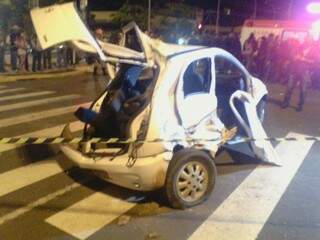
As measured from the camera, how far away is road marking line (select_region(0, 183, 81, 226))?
18.0 ft

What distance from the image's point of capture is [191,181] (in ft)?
18.9

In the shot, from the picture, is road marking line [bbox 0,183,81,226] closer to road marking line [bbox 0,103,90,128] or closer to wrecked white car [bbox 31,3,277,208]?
wrecked white car [bbox 31,3,277,208]

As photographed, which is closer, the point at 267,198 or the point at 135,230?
the point at 135,230

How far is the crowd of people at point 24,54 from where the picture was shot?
17594 mm

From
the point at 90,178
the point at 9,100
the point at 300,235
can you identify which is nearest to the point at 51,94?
the point at 9,100

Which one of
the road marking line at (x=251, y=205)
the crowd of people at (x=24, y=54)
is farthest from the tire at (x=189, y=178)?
the crowd of people at (x=24, y=54)

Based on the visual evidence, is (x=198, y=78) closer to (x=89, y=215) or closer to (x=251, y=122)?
(x=251, y=122)

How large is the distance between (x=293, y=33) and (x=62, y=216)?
15.9 m

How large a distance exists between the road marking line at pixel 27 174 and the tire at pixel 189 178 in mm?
1995

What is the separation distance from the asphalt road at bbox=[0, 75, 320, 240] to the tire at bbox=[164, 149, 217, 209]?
0.39 ft

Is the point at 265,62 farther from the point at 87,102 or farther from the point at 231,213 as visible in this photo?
the point at 231,213

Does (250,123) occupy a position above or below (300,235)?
above

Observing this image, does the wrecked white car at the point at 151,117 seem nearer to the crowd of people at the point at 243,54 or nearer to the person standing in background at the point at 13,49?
the crowd of people at the point at 243,54

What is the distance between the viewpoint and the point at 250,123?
7.03 meters
